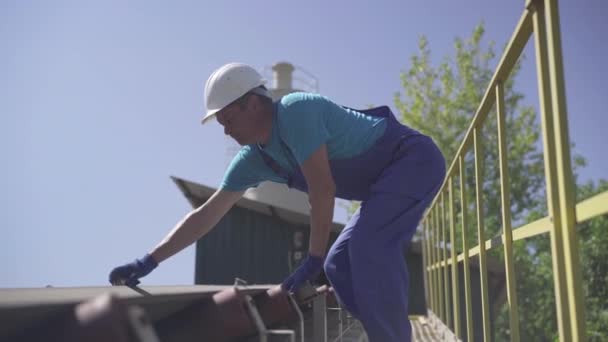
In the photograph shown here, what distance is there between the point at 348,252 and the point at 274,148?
20.8 inches

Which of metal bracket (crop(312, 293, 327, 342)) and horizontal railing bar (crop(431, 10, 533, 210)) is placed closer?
horizontal railing bar (crop(431, 10, 533, 210))

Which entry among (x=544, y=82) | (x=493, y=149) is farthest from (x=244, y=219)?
(x=544, y=82)

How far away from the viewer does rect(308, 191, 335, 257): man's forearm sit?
7.14 ft

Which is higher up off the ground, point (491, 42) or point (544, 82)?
point (491, 42)

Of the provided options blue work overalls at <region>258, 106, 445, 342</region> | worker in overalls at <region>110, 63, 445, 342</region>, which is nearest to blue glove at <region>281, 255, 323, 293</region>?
worker in overalls at <region>110, 63, 445, 342</region>

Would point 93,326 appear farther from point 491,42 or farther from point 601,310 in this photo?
point 491,42

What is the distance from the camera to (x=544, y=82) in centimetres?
156

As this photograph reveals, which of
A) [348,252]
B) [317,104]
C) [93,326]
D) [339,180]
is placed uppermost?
[317,104]

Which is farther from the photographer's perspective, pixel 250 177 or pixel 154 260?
pixel 250 177

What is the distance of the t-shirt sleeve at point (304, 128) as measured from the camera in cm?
223

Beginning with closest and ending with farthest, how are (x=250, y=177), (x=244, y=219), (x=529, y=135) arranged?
(x=250, y=177) < (x=244, y=219) < (x=529, y=135)

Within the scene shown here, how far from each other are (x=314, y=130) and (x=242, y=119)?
1.15 feet

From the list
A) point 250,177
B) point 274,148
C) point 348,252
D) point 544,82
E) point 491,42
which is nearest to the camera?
point 544,82

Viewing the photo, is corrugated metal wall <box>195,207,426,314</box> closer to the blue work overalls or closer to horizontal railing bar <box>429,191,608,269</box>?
the blue work overalls
